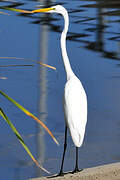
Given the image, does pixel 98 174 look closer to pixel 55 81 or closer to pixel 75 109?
pixel 75 109

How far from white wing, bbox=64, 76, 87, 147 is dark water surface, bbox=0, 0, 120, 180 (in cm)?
67

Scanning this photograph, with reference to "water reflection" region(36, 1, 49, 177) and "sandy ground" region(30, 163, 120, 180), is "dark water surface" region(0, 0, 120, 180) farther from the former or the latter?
"sandy ground" region(30, 163, 120, 180)

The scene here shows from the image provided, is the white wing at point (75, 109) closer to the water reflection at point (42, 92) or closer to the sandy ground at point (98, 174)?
the sandy ground at point (98, 174)

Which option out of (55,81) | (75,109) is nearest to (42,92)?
(55,81)

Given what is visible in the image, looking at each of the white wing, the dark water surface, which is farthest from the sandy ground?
the dark water surface

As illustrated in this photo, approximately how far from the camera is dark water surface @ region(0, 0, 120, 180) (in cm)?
485

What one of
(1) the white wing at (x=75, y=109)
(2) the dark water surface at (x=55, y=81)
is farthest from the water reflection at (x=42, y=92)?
(1) the white wing at (x=75, y=109)

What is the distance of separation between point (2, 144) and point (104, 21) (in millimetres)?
6051

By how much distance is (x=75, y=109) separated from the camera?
156 inches

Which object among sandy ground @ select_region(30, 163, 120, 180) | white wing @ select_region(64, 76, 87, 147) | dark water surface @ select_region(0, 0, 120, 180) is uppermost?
white wing @ select_region(64, 76, 87, 147)

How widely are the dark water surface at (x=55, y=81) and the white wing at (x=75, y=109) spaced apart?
67 cm

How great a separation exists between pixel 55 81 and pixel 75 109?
3.16 m

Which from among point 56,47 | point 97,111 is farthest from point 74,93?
point 56,47

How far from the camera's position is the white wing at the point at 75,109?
392 cm
